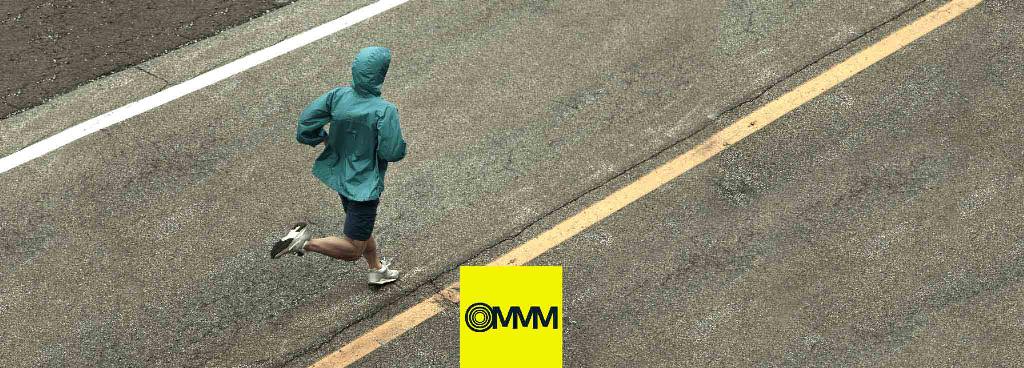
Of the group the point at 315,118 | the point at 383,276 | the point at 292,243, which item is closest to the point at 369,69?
the point at 315,118

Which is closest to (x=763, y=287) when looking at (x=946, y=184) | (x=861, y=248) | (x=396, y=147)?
(x=861, y=248)

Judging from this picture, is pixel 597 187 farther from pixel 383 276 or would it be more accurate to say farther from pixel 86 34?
pixel 86 34

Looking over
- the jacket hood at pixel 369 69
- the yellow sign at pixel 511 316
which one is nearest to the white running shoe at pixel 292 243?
the jacket hood at pixel 369 69

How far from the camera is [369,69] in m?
6.84

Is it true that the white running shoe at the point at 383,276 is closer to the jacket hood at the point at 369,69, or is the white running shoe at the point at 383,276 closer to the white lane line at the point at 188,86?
the jacket hood at the point at 369,69

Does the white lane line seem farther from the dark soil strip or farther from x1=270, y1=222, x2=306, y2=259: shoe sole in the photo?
x1=270, y1=222, x2=306, y2=259: shoe sole

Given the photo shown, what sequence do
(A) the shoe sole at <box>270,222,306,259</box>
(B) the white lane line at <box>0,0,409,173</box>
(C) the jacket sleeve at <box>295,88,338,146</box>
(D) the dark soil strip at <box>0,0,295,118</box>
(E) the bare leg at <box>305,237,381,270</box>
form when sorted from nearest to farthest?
1. (C) the jacket sleeve at <box>295,88,338,146</box>
2. (A) the shoe sole at <box>270,222,306,259</box>
3. (E) the bare leg at <box>305,237,381,270</box>
4. (B) the white lane line at <box>0,0,409,173</box>
5. (D) the dark soil strip at <box>0,0,295,118</box>

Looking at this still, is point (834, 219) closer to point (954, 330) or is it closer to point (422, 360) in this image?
point (954, 330)

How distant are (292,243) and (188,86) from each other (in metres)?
2.86

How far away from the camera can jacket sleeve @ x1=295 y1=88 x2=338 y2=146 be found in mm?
7066

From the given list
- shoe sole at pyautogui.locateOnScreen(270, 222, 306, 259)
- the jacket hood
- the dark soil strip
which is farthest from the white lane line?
the jacket hood

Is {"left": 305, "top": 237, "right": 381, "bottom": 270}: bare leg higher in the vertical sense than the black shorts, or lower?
lower

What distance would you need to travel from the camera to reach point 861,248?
25.7 ft

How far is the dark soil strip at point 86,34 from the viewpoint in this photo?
31.6 ft
